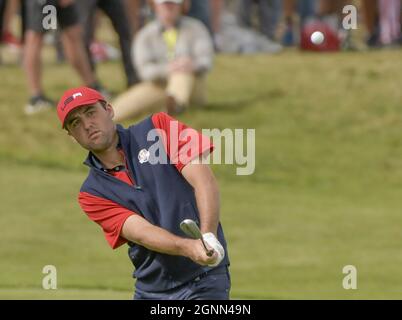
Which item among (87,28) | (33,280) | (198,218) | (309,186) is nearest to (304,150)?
(309,186)

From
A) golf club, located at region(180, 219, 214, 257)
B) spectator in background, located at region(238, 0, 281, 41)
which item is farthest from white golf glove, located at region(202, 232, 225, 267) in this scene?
spectator in background, located at region(238, 0, 281, 41)

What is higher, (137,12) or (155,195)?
(137,12)

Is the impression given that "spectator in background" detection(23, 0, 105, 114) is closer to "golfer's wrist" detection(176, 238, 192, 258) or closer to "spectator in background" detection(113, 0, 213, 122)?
"spectator in background" detection(113, 0, 213, 122)

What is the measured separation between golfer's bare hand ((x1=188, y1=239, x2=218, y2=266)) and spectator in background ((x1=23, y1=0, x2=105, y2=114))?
965 cm

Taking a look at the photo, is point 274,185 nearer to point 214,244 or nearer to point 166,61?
point 166,61

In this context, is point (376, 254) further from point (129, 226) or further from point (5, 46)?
point (5, 46)

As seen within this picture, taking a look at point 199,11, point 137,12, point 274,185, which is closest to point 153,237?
point 274,185

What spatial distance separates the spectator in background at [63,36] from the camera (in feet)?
51.7

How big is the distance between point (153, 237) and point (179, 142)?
18.9 inches

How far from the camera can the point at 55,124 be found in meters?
16.9

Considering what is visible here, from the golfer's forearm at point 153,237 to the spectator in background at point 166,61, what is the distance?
9428 mm

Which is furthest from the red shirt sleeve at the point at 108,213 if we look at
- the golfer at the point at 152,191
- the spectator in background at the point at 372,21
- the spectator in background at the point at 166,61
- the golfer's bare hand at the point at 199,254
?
the spectator in background at the point at 372,21

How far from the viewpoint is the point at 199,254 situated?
6324mm

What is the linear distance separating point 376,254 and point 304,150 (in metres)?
3.85
